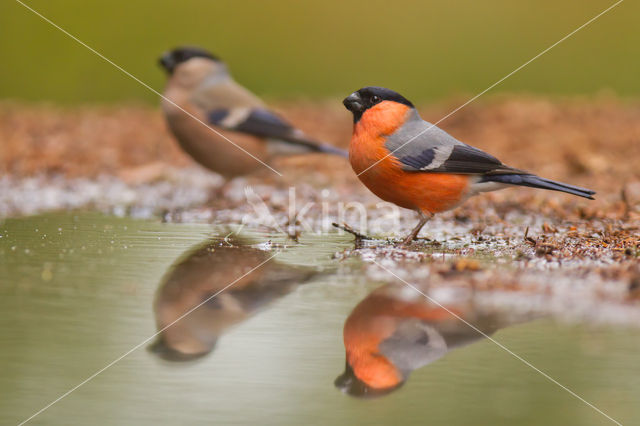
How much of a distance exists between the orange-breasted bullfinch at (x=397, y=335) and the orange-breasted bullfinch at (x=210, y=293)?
0.36m

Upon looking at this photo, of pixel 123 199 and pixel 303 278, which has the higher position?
pixel 123 199

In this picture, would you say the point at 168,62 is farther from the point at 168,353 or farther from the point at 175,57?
the point at 168,353

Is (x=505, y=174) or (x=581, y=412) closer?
(x=581, y=412)

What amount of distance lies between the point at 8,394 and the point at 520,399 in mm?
1114

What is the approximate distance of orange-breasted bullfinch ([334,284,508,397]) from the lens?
6.57 ft

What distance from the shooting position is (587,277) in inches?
119

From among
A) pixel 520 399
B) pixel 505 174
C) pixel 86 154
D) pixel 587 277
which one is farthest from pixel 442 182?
pixel 86 154

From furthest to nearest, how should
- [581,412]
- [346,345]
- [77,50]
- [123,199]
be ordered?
[77,50]
[123,199]
[346,345]
[581,412]

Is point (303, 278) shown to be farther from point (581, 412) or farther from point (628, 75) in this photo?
point (628, 75)

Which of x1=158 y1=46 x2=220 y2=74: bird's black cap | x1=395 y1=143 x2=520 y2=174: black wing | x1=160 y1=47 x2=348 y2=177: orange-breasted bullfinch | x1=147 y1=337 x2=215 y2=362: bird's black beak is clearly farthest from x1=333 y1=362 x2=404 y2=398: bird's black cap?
x1=158 y1=46 x2=220 y2=74: bird's black cap

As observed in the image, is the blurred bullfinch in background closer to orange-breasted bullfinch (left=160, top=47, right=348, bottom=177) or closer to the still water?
the still water

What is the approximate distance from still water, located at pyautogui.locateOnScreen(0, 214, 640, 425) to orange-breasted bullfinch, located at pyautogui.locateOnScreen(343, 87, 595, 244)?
106cm

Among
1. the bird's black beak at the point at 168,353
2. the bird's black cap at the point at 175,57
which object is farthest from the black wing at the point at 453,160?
the bird's black cap at the point at 175,57

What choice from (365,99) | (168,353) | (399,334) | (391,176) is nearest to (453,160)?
(391,176)
